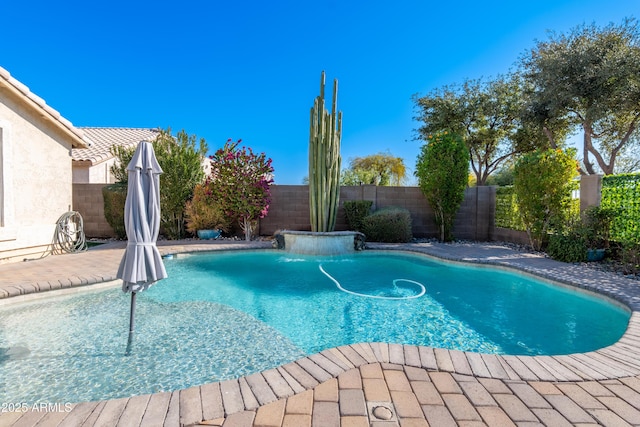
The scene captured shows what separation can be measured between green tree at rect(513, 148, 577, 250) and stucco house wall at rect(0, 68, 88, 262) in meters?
12.6

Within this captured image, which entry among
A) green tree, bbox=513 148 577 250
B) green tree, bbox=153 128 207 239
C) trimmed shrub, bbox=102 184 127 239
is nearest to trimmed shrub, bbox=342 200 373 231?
green tree, bbox=513 148 577 250

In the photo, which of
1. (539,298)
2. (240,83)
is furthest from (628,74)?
(240,83)

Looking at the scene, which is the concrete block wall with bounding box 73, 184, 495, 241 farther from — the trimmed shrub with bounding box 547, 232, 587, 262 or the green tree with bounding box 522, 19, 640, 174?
the green tree with bounding box 522, 19, 640, 174

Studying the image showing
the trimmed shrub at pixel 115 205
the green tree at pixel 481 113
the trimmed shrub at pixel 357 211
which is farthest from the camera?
the green tree at pixel 481 113

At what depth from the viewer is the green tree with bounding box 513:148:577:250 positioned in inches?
333

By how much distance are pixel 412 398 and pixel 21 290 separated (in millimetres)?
5948

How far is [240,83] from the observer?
1653cm

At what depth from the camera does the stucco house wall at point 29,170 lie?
711cm

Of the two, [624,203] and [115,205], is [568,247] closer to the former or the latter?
[624,203]

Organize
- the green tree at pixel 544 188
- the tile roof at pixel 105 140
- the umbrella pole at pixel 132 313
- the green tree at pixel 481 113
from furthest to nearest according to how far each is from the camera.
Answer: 1. the green tree at pixel 481 113
2. the tile roof at pixel 105 140
3. the green tree at pixel 544 188
4. the umbrella pole at pixel 132 313

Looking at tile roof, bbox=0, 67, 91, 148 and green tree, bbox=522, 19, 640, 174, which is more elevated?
green tree, bbox=522, 19, 640, 174

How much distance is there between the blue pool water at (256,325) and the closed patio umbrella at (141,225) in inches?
30.2

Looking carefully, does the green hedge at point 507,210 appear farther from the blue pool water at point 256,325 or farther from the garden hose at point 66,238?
the garden hose at point 66,238

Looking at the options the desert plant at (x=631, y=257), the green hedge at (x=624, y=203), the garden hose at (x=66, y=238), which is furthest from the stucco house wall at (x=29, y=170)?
the green hedge at (x=624, y=203)
